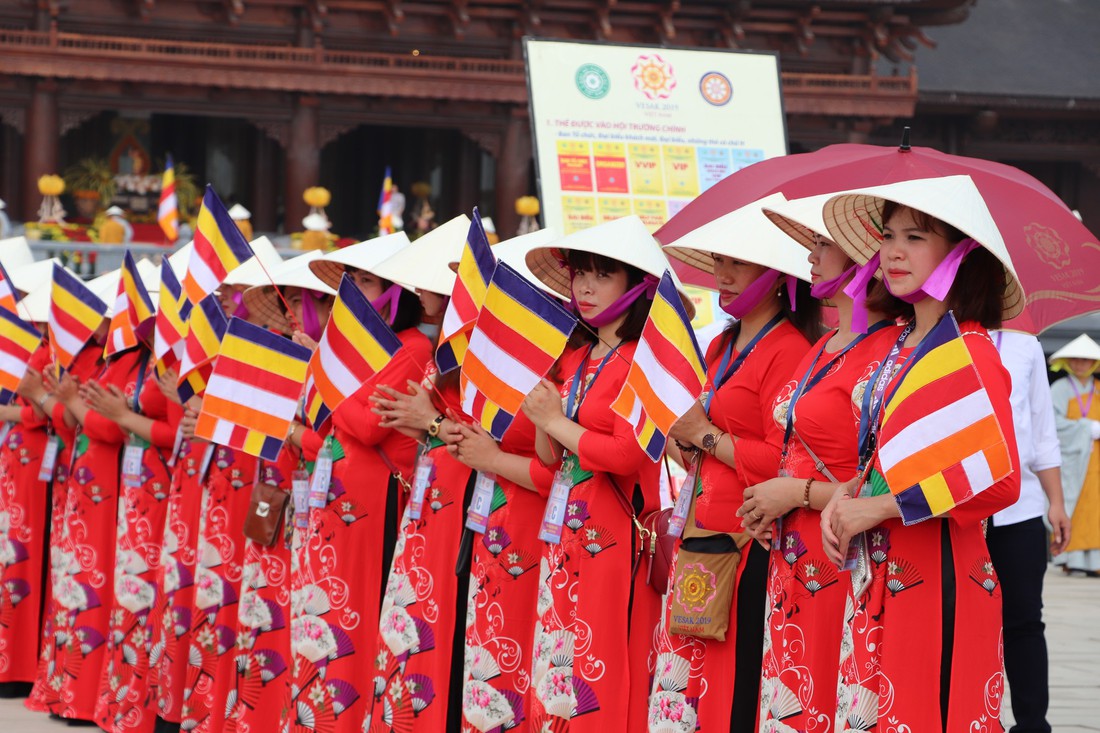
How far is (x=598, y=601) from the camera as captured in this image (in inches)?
159

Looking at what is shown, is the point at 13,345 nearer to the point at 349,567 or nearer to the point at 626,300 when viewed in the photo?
the point at 349,567

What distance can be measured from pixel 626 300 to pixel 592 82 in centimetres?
508

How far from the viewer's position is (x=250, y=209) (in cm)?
2250

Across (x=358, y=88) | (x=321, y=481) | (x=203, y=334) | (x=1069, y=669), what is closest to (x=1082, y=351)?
(x=1069, y=669)

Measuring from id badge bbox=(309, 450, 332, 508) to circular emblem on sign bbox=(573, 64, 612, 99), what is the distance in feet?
14.5

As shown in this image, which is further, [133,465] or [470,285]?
[133,465]

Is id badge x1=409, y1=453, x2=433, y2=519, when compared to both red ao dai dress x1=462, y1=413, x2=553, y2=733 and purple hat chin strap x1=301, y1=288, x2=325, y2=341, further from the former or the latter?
purple hat chin strap x1=301, y1=288, x2=325, y2=341

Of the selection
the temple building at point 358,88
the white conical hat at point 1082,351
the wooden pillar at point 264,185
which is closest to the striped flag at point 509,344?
the white conical hat at point 1082,351

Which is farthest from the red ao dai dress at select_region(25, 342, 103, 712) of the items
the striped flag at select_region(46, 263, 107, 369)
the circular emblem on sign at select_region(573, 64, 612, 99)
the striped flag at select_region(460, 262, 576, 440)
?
the circular emblem on sign at select_region(573, 64, 612, 99)

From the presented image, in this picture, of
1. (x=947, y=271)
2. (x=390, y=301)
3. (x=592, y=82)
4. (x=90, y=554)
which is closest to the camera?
(x=947, y=271)

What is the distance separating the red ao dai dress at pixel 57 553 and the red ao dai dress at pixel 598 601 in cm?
331

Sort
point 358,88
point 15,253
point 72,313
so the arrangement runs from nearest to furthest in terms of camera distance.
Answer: point 72,313 → point 15,253 → point 358,88

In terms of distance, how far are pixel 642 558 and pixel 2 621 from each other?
14.2 feet

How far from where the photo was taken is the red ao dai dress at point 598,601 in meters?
4.02
